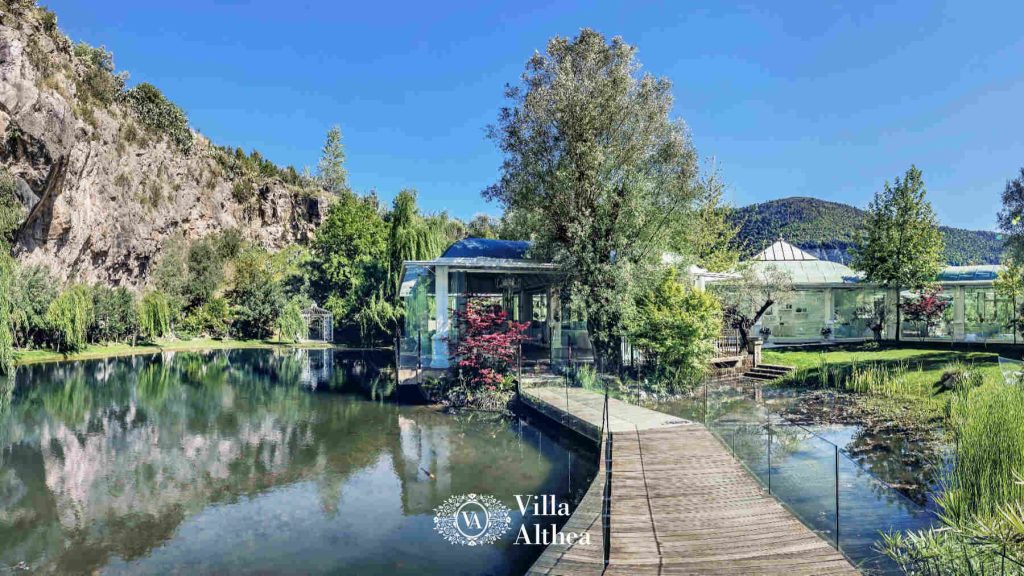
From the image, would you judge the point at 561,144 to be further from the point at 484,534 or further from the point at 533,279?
the point at 484,534

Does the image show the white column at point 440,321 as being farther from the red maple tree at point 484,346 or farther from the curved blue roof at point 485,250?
the curved blue roof at point 485,250

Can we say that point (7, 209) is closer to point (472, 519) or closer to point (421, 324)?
point (421, 324)

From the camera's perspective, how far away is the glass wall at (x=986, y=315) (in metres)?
20.5

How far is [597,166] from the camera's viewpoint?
48.1 feet

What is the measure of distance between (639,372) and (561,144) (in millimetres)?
6276

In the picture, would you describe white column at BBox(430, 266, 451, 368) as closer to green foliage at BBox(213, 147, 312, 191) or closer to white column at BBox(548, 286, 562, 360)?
white column at BBox(548, 286, 562, 360)

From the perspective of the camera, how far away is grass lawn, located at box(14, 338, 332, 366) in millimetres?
24597

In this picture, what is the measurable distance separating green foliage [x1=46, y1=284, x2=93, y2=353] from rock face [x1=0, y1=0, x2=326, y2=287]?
428cm

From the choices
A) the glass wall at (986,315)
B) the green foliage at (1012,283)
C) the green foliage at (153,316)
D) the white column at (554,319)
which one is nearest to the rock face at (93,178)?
the green foliage at (153,316)

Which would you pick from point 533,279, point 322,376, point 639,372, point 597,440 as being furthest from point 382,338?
point 597,440

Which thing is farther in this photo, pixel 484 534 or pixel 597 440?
pixel 597 440

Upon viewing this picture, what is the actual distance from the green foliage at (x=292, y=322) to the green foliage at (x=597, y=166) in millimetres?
22920

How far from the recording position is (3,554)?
6.40m

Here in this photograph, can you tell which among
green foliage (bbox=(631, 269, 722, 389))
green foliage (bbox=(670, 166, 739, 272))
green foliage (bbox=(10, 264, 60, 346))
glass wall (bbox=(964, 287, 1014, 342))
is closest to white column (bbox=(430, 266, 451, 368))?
green foliage (bbox=(631, 269, 722, 389))
